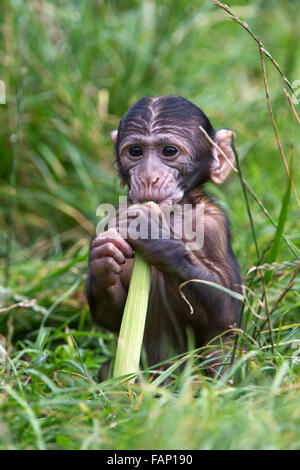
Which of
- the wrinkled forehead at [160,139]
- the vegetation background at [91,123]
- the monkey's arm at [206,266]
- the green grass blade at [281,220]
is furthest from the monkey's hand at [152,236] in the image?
the vegetation background at [91,123]

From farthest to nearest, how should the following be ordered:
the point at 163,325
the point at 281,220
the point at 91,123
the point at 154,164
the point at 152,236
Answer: the point at 91,123 < the point at 163,325 < the point at 154,164 < the point at 152,236 < the point at 281,220

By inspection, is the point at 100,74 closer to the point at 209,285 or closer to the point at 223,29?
the point at 223,29

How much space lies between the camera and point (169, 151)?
4.72 meters

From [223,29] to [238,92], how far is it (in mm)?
1738

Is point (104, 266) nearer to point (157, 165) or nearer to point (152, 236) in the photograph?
point (152, 236)

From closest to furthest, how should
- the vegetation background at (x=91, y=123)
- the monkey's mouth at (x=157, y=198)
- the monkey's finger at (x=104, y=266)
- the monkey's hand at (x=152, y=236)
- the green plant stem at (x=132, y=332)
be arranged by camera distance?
the green plant stem at (x=132, y=332) → the monkey's hand at (x=152, y=236) → the monkey's finger at (x=104, y=266) → the monkey's mouth at (x=157, y=198) → the vegetation background at (x=91, y=123)

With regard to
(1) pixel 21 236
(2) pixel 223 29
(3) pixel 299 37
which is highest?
(2) pixel 223 29

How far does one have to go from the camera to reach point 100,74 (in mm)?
8383

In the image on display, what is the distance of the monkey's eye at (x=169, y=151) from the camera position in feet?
15.4

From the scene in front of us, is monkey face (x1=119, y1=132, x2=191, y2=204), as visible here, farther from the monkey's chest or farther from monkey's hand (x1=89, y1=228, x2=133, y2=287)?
the monkey's chest

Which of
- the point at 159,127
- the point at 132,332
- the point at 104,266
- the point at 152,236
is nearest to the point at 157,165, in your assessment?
the point at 159,127

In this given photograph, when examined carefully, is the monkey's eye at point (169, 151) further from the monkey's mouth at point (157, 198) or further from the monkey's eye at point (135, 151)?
the monkey's mouth at point (157, 198)

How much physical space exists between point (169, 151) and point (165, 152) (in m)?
0.03

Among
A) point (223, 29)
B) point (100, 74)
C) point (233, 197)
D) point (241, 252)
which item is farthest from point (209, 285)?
point (223, 29)
